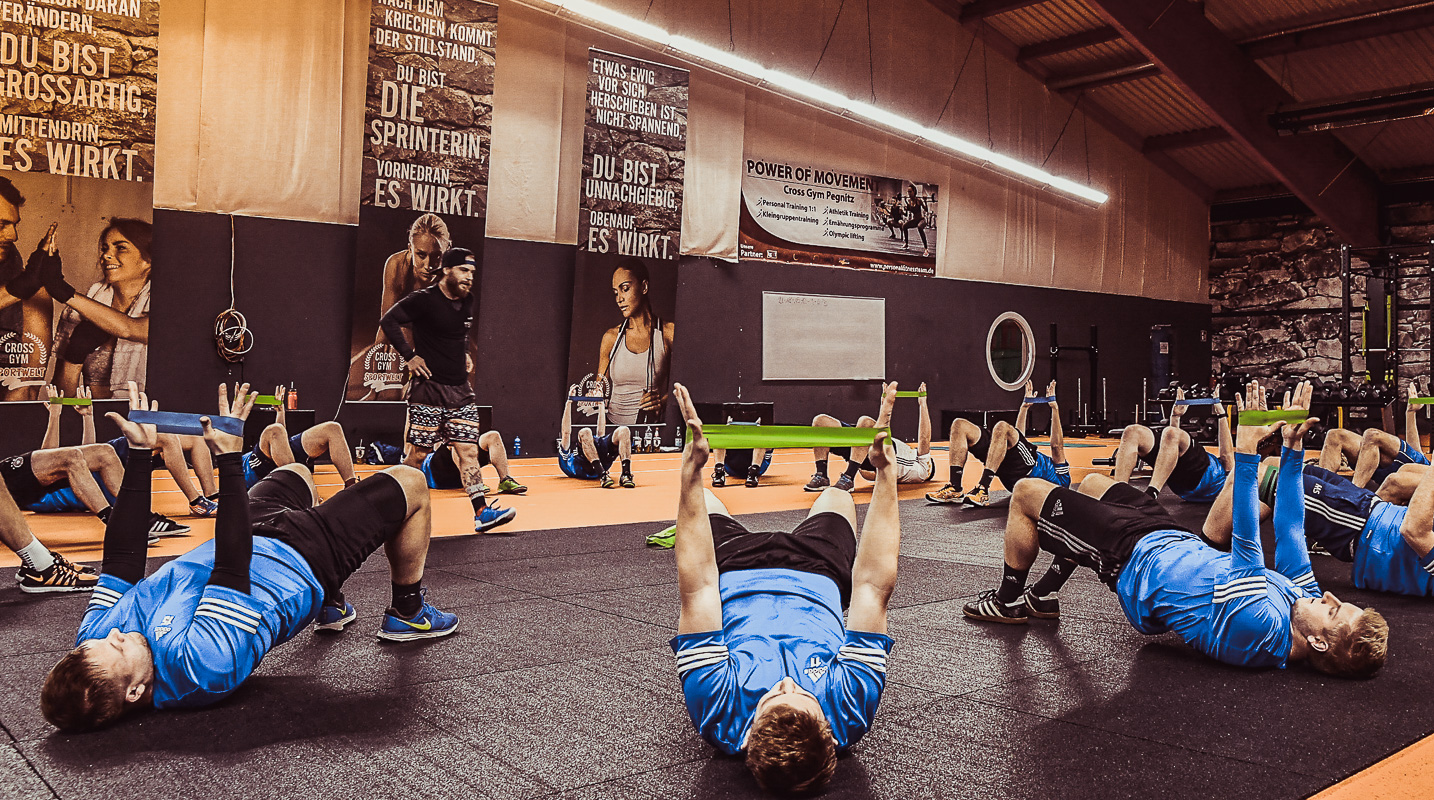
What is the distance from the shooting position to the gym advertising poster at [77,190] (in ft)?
24.0

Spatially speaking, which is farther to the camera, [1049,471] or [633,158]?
[633,158]

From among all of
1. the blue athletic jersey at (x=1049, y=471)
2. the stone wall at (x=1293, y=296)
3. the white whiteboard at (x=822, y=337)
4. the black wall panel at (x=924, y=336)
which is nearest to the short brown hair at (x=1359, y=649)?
the blue athletic jersey at (x=1049, y=471)

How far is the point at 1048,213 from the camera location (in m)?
15.0

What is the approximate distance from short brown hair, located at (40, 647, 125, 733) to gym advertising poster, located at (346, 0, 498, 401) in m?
7.08

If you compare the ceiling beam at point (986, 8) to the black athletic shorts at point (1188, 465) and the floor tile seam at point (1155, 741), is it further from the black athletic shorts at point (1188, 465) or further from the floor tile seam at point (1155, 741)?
the floor tile seam at point (1155, 741)

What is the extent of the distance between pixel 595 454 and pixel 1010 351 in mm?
8833

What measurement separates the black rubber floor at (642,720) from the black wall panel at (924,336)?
26.1ft

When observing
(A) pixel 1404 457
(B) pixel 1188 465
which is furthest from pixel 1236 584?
(A) pixel 1404 457

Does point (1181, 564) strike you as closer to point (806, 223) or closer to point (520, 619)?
point (520, 619)

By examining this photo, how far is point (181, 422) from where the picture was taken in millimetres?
2471

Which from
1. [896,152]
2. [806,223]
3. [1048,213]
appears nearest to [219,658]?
[806,223]

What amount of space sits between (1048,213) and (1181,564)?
13.4 meters

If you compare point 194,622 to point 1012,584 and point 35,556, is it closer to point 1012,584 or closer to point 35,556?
point 35,556

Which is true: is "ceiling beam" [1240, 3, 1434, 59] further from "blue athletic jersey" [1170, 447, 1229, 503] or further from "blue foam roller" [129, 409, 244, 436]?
"blue foam roller" [129, 409, 244, 436]
